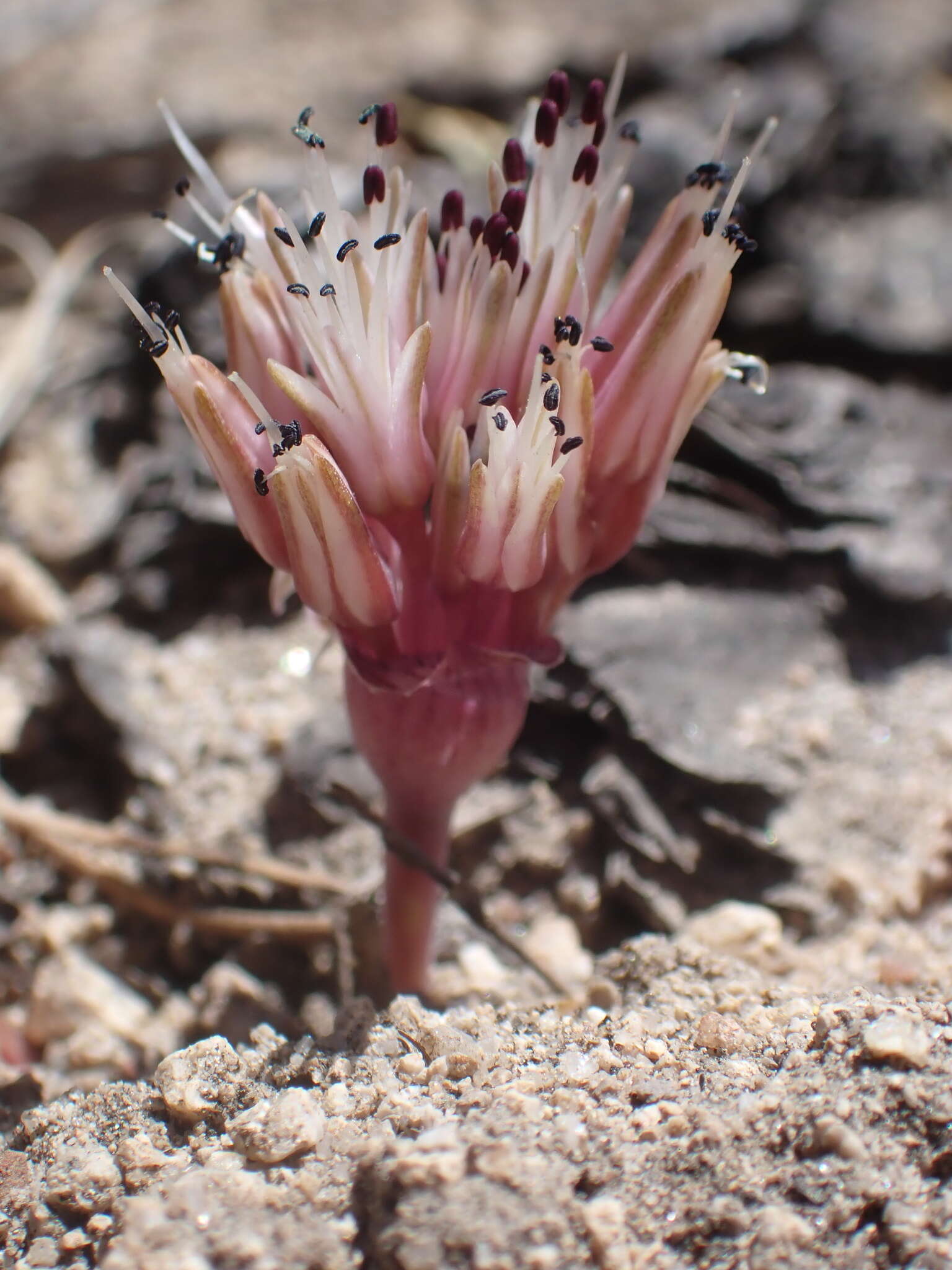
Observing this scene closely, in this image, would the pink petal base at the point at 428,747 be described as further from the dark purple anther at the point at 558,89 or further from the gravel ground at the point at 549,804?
the dark purple anther at the point at 558,89

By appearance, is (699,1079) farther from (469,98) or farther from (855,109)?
(469,98)

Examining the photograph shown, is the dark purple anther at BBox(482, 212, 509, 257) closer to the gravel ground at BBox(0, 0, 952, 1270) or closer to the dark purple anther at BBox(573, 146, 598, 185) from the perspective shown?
the dark purple anther at BBox(573, 146, 598, 185)

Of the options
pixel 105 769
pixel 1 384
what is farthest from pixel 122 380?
pixel 105 769

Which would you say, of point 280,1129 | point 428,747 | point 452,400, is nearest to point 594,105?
point 452,400

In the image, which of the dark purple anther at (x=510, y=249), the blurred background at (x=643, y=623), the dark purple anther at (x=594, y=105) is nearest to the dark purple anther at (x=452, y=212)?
the dark purple anther at (x=510, y=249)

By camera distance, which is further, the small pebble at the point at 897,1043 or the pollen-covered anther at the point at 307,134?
the pollen-covered anther at the point at 307,134

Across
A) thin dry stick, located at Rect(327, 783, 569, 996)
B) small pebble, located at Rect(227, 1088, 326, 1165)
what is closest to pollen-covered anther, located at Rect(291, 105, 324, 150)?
thin dry stick, located at Rect(327, 783, 569, 996)

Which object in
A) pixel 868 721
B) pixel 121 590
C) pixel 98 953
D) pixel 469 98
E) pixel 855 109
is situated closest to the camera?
pixel 98 953
